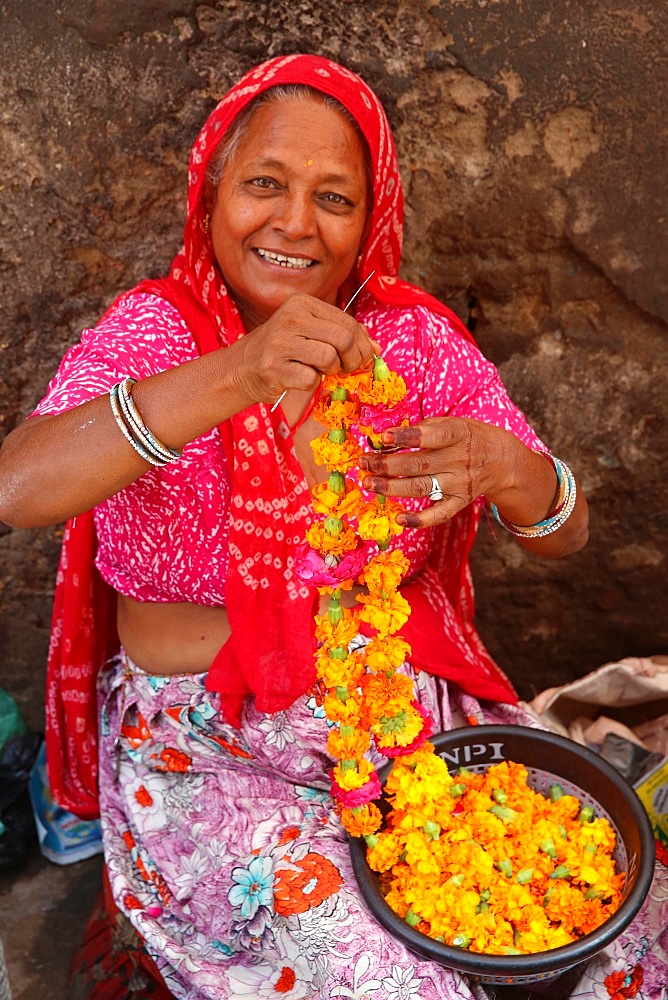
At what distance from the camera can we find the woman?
191cm

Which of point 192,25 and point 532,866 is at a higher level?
point 192,25

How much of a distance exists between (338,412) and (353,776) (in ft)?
2.33

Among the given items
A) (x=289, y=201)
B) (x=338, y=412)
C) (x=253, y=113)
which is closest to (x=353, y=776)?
(x=338, y=412)

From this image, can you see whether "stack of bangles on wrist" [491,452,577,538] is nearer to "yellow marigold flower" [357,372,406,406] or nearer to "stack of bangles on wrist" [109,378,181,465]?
"yellow marigold flower" [357,372,406,406]

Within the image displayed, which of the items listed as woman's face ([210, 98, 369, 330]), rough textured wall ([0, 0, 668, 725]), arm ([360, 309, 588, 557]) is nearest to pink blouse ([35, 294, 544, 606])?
arm ([360, 309, 588, 557])

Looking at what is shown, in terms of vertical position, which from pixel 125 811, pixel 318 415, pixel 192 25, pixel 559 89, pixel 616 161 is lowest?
pixel 125 811

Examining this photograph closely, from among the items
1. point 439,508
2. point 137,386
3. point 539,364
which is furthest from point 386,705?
point 539,364

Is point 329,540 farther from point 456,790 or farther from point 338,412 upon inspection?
point 456,790

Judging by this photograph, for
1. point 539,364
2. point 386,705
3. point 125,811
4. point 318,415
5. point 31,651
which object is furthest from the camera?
point 31,651

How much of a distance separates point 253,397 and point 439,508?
0.39 meters

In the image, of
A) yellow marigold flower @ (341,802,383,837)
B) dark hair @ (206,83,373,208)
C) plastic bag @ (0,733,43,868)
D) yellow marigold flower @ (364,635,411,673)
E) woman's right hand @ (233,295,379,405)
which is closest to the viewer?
woman's right hand @ (233,295,379,405)

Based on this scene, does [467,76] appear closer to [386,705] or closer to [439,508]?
[439,508]

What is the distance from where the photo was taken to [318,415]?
5.80 ft

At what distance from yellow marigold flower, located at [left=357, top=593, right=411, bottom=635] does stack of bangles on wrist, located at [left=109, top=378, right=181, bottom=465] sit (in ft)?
1.49
